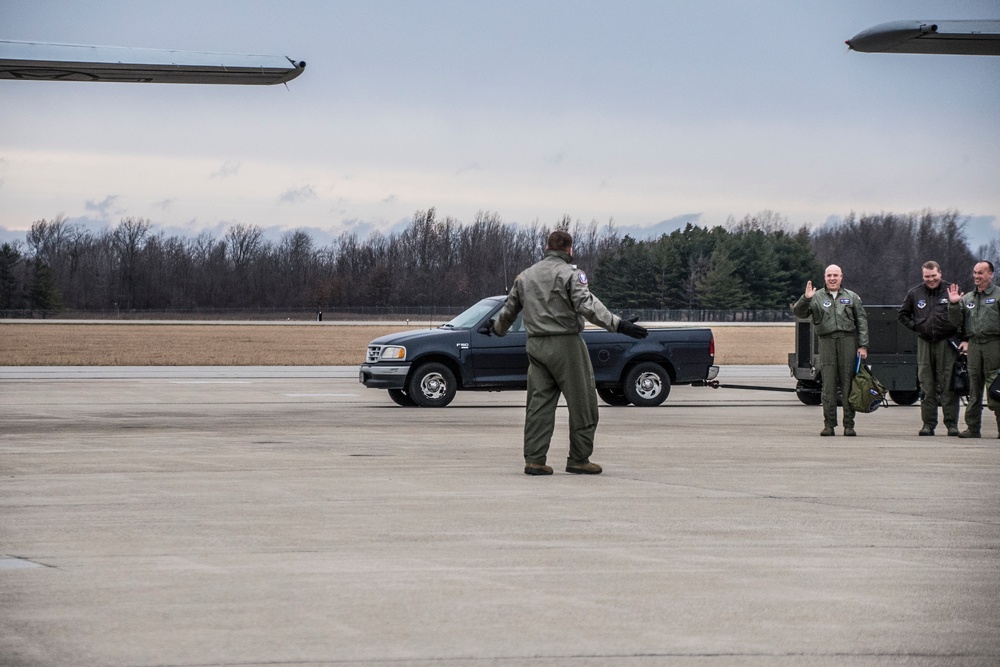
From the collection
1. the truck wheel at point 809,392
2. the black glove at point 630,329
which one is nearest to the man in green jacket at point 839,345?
the black glove at point 630,329

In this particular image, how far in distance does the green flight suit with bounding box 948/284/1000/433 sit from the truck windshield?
7699 mm

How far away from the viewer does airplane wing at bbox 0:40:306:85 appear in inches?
565

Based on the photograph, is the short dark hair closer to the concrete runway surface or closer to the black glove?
the black glove

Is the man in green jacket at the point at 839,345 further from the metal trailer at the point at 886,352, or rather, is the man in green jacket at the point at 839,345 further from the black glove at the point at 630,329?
the metal trailer at the point at 886,352

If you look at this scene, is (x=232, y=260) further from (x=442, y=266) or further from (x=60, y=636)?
(x=60, y=636)

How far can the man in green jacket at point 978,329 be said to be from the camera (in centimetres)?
1534

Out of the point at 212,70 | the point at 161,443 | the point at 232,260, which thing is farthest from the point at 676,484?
the point at 232,260

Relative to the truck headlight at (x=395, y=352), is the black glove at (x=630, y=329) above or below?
above

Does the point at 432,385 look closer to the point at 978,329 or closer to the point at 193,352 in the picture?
the point at 978,329

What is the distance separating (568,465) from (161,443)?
4.99 m

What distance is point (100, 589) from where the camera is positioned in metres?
6.36

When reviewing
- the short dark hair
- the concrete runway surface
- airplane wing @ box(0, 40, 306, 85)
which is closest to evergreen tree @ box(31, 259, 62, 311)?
airplane wing @ box(0, 40, 306, 85)

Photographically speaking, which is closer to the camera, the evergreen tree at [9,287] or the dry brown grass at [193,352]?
the dry brown grass at [193,352]

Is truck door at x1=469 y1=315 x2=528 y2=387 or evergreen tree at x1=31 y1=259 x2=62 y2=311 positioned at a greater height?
evergreen tree at x1=31 y1=259 x2=62 y2=311
